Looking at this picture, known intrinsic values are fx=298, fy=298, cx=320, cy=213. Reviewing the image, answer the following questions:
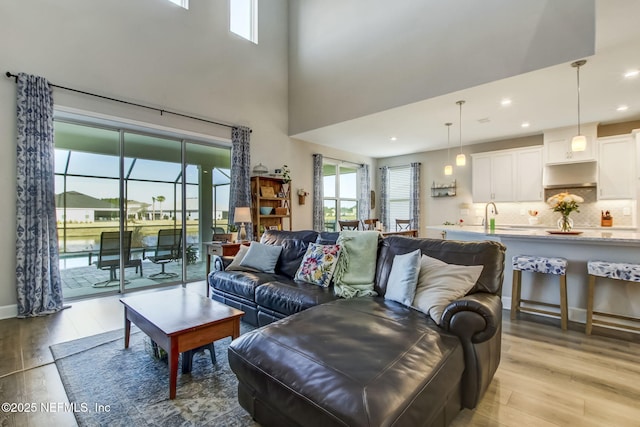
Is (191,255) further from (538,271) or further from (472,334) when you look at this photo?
(538,271)

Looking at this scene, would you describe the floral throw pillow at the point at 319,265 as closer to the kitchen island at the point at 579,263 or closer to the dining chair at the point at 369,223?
the kitchen island at the point at 579,263

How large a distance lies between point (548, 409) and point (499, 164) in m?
5.49

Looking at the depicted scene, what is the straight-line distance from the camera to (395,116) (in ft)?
16.4

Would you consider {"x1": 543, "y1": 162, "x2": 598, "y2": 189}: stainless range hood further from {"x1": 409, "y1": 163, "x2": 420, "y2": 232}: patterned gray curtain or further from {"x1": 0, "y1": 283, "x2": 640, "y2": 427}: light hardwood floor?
{"x1": 0, "y1": 283, "x2": 640, "y2": 427}: light hardwood floor

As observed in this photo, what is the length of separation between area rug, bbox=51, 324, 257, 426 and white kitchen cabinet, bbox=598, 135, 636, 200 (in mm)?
6398

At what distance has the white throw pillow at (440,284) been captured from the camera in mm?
1954

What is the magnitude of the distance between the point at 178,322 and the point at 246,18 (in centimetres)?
594

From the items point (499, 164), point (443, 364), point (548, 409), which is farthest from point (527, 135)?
point (443, 364)

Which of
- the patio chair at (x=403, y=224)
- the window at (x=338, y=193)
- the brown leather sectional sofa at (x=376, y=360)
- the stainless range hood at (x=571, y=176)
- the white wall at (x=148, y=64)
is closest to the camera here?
the brown leather sectional sofa at (x=376, y=360)

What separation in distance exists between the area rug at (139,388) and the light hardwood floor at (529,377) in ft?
0.36

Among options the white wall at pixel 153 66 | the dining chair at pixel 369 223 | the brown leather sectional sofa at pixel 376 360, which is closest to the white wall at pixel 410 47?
the white wall at pixel 153 66

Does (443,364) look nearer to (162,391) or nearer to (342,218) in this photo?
(162,391)

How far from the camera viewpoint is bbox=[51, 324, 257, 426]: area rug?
1.73m

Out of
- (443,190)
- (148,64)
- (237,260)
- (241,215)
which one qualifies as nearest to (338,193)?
(443,190)
